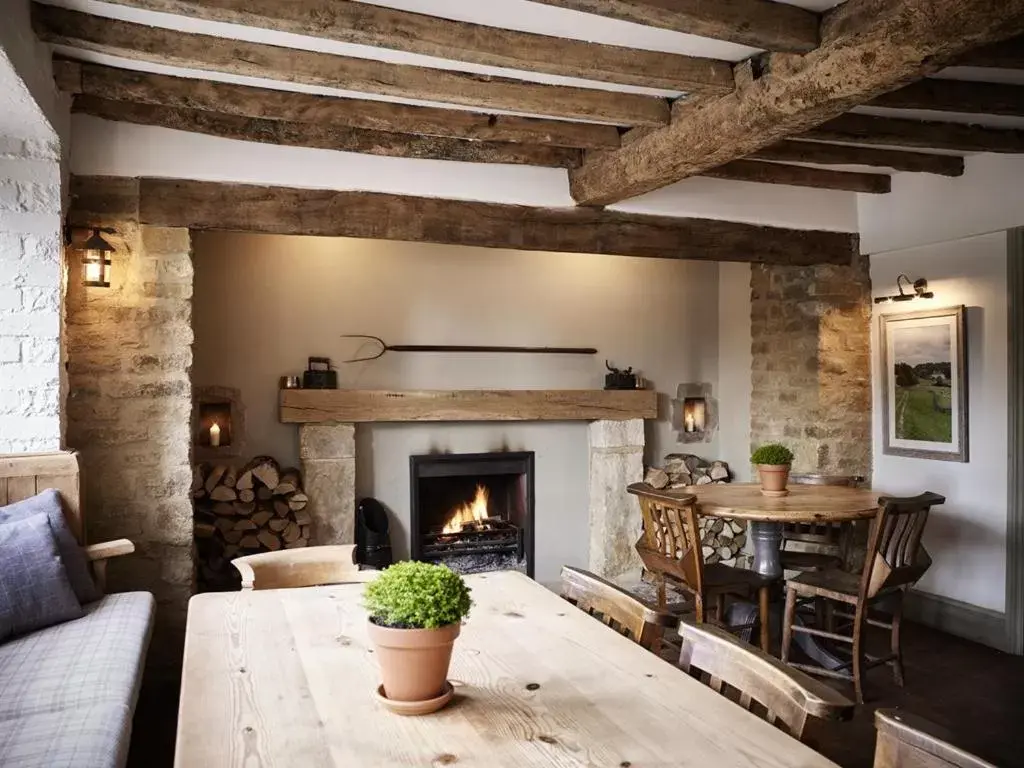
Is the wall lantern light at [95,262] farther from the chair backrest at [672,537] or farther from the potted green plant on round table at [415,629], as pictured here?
the potted green plant on round table at [415,629]

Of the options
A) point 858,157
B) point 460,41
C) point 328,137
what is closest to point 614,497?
point 858,157

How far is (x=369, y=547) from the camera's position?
4.98 m

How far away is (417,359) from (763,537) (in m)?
2.38

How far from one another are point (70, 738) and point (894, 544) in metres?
3.19

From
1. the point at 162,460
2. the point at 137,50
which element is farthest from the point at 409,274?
the point at 137,50

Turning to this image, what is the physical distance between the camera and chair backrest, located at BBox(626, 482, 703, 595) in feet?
12.1

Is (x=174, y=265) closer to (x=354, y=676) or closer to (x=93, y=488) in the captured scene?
(x=93, y=488)

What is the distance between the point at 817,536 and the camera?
15.0 feet

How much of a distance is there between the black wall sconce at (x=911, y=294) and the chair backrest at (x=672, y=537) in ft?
7.19

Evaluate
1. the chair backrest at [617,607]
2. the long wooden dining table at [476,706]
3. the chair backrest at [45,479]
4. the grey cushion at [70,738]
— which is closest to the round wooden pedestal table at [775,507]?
the chair backrest at [617,607]

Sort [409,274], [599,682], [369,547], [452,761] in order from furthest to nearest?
[409,274]
[369,547]
[599,682]
[452,761]

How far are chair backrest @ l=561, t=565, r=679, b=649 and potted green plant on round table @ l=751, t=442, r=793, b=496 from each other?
219 cm

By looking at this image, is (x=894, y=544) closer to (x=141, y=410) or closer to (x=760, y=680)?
(x=760, y=680)

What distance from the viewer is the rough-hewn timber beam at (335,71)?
2879 millimetres
